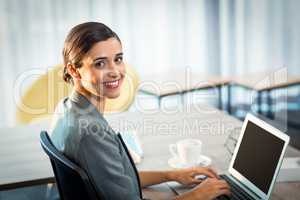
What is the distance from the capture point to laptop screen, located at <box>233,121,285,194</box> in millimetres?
1620

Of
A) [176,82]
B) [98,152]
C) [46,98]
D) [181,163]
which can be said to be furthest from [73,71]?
[176,82]

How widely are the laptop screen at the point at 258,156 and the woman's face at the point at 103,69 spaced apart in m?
0.49

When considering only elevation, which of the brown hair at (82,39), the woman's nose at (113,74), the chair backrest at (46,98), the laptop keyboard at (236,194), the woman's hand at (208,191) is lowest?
the laptop keyboard at (236,194)

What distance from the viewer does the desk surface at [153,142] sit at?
181 centimetres

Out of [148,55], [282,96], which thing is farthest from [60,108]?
[282,96]

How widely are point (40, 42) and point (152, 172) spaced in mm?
2126

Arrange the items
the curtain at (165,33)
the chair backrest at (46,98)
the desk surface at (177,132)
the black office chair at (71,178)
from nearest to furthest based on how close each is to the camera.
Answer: the black office chair at (71,178)
the desk surface at (177,132)
the chair backrest at (46,98)
the curtain at (165,33)

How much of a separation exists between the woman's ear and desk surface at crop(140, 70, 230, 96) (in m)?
1.69

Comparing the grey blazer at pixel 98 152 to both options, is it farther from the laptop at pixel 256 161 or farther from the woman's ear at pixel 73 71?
the laptop at pixel 256 161

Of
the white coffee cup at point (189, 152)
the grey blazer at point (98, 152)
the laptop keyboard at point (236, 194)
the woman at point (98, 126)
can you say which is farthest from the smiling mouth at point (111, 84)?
the laptop keyboard at point (236, 194)

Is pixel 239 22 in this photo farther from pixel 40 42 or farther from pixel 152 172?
→ pixel 152 172

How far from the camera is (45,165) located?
6.44 ft

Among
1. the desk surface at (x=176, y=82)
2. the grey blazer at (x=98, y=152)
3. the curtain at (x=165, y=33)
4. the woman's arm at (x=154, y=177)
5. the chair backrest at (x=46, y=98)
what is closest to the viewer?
the grey blazer at (x=98, y=152)

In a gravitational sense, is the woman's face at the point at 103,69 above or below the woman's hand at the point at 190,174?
above
